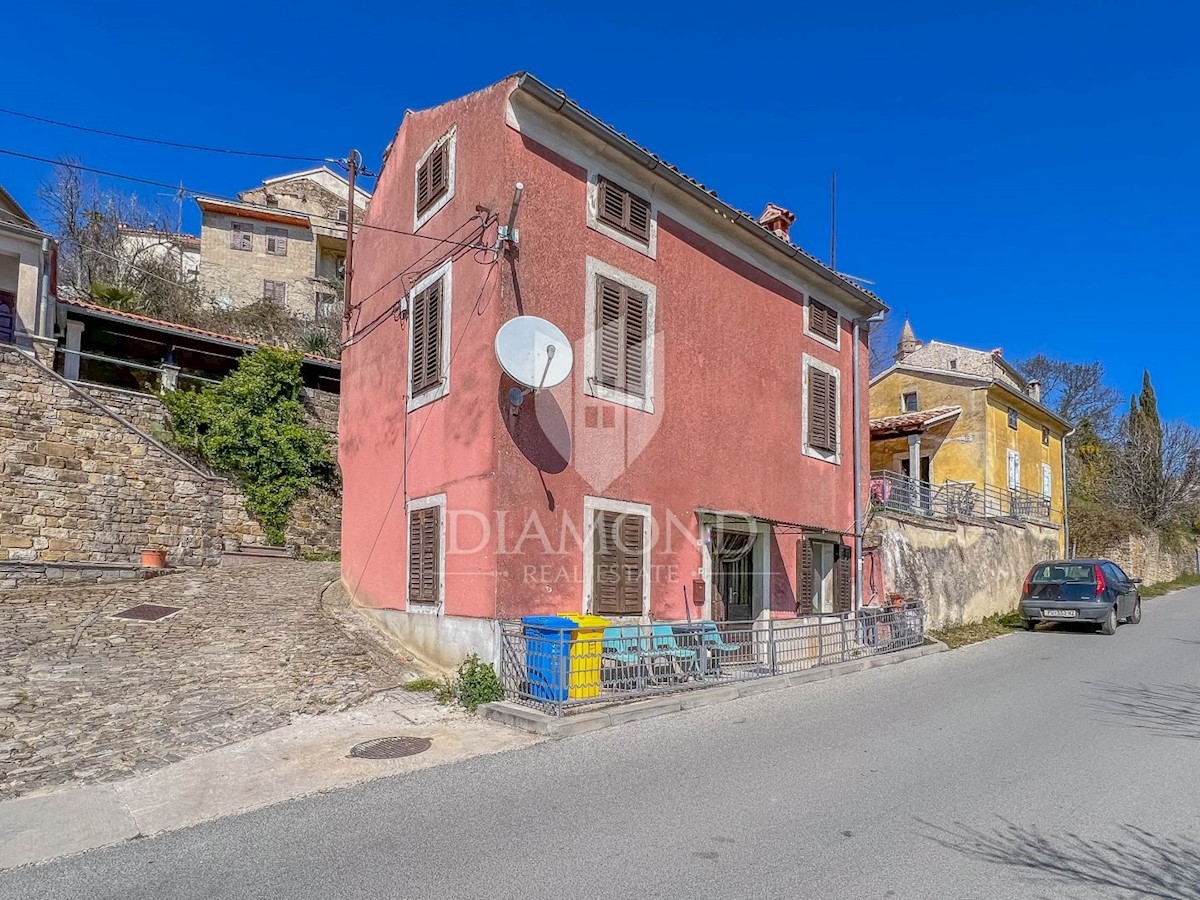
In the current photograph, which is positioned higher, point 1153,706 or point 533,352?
point 533,352

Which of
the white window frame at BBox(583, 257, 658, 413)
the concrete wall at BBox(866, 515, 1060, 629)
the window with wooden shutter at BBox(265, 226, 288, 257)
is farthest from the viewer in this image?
the window with wooden shutter at BBox(265, 226, 288, 257)

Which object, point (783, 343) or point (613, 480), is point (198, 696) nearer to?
point (613, 480)

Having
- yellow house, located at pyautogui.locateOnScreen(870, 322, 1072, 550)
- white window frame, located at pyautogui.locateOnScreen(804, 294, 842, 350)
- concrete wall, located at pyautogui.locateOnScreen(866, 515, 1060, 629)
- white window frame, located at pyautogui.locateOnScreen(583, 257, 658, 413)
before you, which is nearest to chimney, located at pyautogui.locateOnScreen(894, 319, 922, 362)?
yellow house, located at pyautogui.locateOnScreen(870, 322, 1072, 550)

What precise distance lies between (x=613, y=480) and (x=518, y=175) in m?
4.15

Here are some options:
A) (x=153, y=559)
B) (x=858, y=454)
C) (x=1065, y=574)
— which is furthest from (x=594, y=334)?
(x=1065, y=574)

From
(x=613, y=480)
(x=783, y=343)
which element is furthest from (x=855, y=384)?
(x=613, y=480)

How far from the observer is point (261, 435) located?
58.3 ft

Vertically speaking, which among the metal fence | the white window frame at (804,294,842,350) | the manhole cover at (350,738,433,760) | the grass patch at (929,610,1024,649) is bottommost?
the grass patch at (929,610,1024,649)

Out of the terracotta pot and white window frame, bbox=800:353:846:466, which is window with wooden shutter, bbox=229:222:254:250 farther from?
white window frame, bbox=800:353:846:466

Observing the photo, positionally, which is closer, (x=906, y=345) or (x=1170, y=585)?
(x=1170, y=585)

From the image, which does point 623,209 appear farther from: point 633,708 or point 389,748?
point 389,748

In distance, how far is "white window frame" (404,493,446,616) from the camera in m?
10.1

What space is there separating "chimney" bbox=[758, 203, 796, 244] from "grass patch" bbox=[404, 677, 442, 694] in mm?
11002

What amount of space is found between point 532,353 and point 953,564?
42.6 feet
